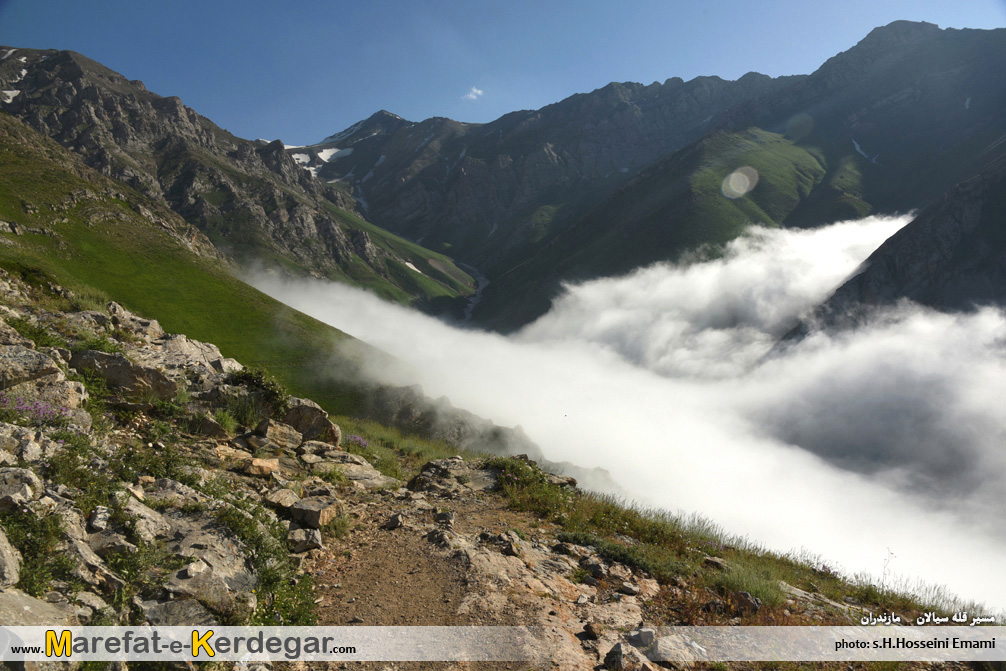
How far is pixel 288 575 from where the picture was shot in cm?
707

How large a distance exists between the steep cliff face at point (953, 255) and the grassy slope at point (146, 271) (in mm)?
143617

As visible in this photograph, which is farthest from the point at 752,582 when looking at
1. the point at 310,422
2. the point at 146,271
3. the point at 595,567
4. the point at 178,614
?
the point at 146,271

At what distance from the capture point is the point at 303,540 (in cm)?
796

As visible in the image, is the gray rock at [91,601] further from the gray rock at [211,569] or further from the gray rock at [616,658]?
the gray rock at [616,658]

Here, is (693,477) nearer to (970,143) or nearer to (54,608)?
(54,608)

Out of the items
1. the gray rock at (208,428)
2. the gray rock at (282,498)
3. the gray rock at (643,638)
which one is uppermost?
the gray rock at (208,428)

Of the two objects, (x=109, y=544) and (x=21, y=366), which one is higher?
(x=21, y=366)

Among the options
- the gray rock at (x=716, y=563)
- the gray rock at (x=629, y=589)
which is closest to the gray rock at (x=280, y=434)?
the gray rock at (x=629, y=589)

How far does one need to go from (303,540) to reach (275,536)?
0.47 metres

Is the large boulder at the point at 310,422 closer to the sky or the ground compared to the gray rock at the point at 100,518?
closer to the sky

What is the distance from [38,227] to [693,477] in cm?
12509

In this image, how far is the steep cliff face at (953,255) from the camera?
11244cm

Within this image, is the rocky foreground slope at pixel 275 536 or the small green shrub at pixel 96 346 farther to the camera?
the small green shrub at pixel 96 346

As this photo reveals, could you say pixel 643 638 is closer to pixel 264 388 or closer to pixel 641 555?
pixel 641 555
